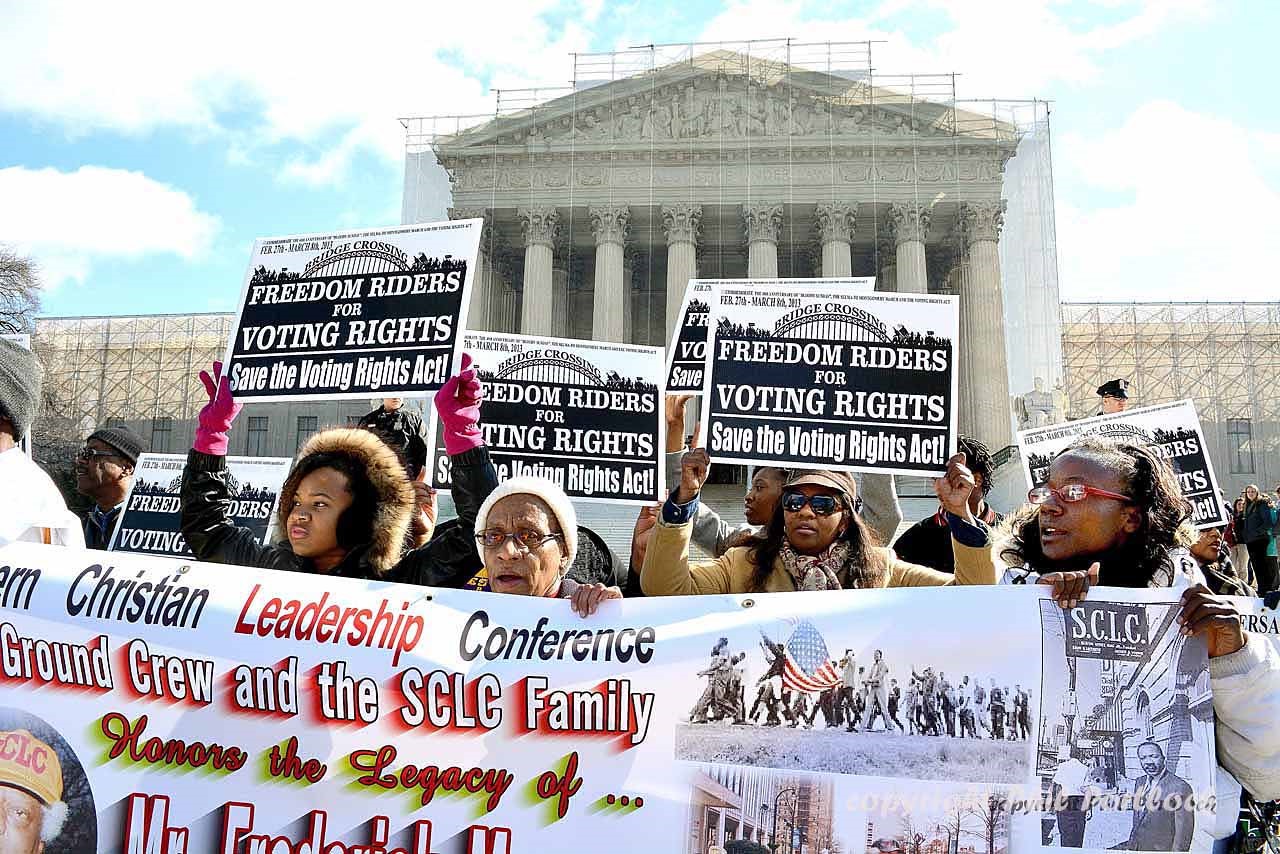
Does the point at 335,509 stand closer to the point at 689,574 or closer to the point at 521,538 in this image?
the point at 521,538

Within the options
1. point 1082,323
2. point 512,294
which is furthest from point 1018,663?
point 1082,323

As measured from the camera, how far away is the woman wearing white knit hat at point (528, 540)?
3.66 meters

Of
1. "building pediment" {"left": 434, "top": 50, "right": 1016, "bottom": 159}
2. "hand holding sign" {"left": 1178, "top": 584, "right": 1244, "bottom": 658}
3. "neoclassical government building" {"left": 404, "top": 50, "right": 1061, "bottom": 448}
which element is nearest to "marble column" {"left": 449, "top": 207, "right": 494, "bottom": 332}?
"neoclassical government building" {"left": 404, "top": 50, "right": 1061, "bottom": 448}

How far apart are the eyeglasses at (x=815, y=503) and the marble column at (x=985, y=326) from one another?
27601mm

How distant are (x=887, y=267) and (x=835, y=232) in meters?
4.04

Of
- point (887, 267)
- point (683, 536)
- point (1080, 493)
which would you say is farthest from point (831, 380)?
point (887, 267)

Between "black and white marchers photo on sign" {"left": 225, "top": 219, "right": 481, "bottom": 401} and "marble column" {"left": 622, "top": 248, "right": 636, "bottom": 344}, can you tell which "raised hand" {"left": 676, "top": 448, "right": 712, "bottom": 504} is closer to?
"black and white marchers photo on sign" {"left": 225, "top": 219, "right": 481, "bottom": 401}

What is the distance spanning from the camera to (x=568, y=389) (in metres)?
7.12

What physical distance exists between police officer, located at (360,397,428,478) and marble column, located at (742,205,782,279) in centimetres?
2669

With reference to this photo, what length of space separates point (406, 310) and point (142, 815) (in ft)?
11.4

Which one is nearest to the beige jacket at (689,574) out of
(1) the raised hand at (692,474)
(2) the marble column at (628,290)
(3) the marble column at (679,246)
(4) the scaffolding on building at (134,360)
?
(1) the raised hand at (692,474)

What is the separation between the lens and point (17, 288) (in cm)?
3014

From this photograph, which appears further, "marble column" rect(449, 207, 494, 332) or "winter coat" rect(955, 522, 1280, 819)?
"marble column" rect(449, 207, 494, 332)

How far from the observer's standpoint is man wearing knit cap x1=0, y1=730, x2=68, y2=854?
10.6 ft
